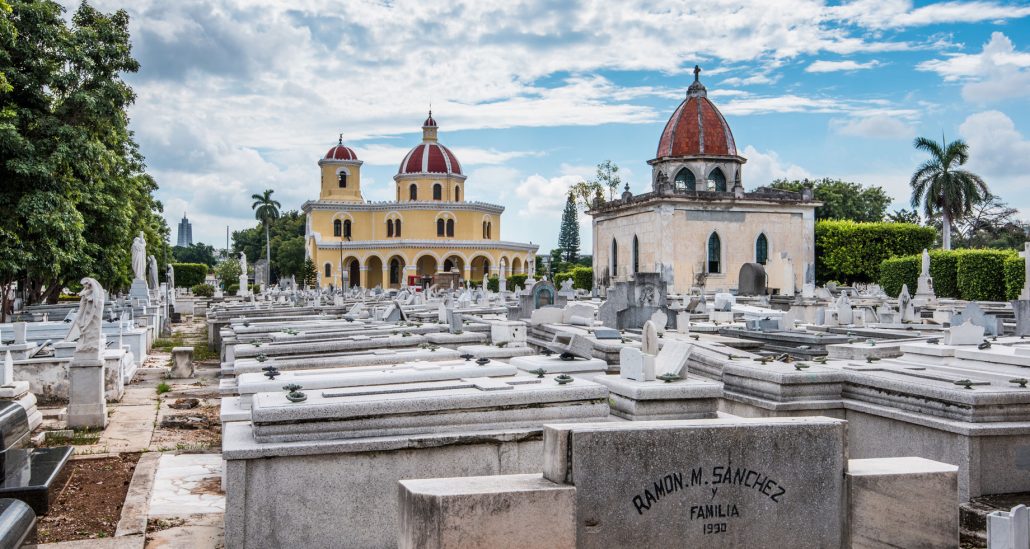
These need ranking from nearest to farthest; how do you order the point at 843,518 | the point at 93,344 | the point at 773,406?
1. the point at 843,518
2. the point at 773,406
3. the point at 93,344


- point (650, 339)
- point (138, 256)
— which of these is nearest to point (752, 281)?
point (138, 256)

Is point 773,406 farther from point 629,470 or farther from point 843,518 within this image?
point 629,470

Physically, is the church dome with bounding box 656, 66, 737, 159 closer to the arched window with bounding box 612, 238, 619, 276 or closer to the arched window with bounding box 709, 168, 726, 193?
the arched window with bounding box 709, 168, 726, 193

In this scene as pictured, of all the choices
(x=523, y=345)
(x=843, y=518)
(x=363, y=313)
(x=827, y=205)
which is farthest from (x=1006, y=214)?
(x=843, y=518)

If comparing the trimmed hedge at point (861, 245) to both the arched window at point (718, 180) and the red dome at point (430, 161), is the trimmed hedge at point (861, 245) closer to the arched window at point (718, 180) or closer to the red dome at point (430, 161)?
the arched window at point (718, 180)

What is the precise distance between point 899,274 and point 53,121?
31.4 meters

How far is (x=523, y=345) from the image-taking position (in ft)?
34.5

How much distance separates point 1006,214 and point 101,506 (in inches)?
2609

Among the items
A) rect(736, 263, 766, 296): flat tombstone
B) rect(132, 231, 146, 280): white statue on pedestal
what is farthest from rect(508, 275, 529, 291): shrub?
rect(132, 231, 146, 280): white statue on pedestal

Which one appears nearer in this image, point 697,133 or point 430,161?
point 697,133

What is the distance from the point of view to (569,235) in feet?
292

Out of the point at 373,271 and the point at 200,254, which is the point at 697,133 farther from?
the point at 200,254

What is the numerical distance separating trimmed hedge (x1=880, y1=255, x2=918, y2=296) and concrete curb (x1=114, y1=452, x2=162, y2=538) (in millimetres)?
32700

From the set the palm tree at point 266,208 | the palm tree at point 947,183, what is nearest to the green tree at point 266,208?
the palm tree at point 266,208
